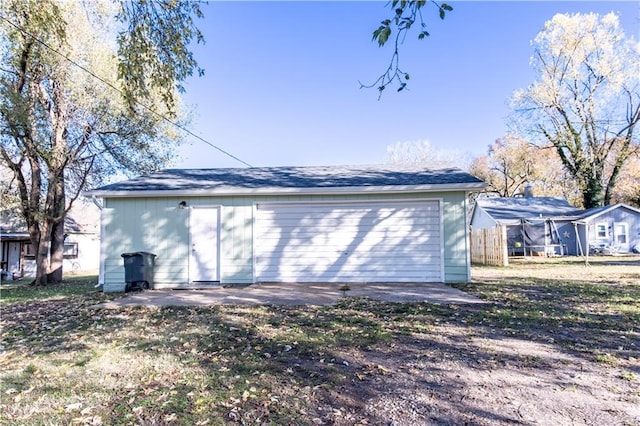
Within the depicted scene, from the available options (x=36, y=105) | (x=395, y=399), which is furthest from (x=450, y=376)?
(x=36, y=105)

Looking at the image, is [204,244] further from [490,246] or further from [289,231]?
[490,246]

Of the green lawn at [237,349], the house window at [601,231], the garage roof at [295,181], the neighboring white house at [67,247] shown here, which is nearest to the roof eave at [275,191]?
the garage roof at [295,181]

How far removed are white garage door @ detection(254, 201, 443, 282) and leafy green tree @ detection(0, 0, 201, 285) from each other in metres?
4.24

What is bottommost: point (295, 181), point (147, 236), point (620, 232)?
Answer: point (147, 236)

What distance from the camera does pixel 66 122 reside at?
11.7 meters

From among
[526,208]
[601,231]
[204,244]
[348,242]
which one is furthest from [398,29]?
[601,231]

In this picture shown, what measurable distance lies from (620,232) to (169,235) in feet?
85.0

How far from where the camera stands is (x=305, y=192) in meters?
9.13

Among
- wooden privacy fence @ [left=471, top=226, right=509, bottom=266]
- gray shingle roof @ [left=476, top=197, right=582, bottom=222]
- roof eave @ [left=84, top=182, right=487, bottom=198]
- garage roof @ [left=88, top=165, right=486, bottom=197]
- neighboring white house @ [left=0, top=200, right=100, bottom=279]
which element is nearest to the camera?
roof eave @ [left=84, top=182, right=487, bottom=198]

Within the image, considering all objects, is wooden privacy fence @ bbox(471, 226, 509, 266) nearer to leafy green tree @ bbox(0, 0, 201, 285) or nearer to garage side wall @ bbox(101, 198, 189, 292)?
garage side wall @ bbox(101, 198, 189, 292)

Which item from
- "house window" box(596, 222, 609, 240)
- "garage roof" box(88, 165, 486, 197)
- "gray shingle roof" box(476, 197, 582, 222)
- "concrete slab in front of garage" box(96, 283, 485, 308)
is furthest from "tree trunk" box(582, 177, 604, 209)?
"concrete slab in front of garage" box(96, 283, 485, 308)

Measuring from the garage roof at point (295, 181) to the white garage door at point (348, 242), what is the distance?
510mm

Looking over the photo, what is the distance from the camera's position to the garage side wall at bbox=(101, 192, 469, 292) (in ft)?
29.5

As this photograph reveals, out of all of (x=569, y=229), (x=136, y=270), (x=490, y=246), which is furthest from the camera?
(x=569, y=229)
